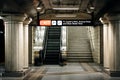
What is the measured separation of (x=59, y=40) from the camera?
987 inches

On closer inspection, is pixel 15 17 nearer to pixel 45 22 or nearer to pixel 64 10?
pixel 45 22

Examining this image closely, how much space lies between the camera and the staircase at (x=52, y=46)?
22.0 m

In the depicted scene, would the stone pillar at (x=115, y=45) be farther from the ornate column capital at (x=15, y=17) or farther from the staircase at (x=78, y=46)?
the staircase at (x=78, y=46)

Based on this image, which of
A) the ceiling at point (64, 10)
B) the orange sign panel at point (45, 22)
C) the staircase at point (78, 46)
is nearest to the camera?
the ceiling at point (64, 10)

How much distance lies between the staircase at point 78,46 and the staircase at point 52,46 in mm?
1210

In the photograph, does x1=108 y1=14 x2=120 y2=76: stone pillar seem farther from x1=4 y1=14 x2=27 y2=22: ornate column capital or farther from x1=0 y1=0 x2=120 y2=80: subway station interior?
x1=4 y1=14 x2=27 y2=22: ornate column capital

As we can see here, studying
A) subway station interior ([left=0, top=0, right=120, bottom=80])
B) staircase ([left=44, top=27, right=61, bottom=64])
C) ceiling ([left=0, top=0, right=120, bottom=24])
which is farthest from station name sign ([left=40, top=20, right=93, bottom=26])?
staircase ([left=44, top=27, right=61, bottom=64])

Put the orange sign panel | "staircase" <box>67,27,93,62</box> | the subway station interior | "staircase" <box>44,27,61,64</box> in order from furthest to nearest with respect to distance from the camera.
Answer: "staircase" <box>67,27,93,62</box> → "staircase" <box>44,27,61,64</box> → the orange sign panel → the subway station interior

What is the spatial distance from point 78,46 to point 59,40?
1795 millimetres

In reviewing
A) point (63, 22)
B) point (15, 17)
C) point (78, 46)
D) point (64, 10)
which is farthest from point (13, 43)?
point (78, 46)

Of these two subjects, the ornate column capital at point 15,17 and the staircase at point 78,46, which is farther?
the staircase at point 78,46

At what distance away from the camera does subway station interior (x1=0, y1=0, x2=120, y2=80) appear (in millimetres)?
13711

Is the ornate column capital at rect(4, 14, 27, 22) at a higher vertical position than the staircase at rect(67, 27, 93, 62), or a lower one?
higher

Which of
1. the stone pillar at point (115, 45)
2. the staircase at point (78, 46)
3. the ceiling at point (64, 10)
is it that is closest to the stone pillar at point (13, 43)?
the ceiling at point (64, 10)
